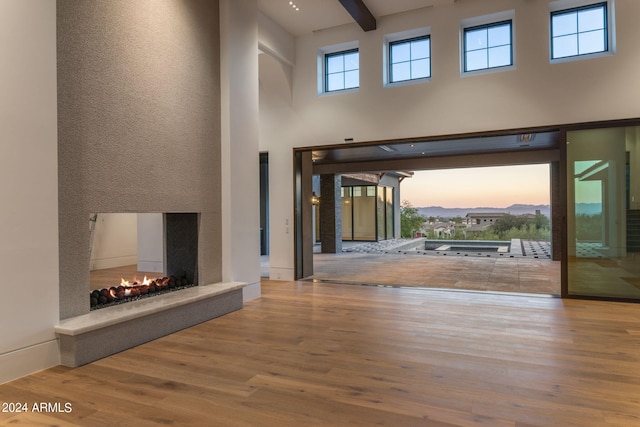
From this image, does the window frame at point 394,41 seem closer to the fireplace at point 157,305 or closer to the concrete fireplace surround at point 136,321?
the fireplace at point 157,305

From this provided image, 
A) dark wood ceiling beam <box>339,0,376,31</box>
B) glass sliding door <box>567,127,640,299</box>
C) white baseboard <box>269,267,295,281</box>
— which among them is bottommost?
white baseboard <box>269,267,295,281</box>

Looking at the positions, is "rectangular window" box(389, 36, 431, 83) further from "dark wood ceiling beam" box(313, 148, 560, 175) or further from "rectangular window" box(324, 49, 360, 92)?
"dark wood ceiling beam" box(313, 148, 560, 175)

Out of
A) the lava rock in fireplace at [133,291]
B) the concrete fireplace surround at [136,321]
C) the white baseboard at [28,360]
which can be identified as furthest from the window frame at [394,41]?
the white baseboard at [28,360]

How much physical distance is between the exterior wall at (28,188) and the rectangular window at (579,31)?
588 centimetres

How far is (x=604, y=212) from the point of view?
5211 mm

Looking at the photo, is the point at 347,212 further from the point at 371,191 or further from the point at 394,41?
the point at 394,41

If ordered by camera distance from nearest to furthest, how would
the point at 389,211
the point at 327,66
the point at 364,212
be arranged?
the point at 327,66, the point at 364,212, the point at 389,211

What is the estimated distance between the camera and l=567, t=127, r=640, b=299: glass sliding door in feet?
16.7

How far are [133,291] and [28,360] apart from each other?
1221 millimetres

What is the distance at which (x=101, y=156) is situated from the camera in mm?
3531

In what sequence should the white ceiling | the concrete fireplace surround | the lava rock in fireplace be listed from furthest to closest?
1. the white ceiling
2. the lava rock in fireplace
3. the concrete fireplace surround

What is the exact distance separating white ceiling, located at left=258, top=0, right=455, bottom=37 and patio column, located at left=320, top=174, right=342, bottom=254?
6116 mm

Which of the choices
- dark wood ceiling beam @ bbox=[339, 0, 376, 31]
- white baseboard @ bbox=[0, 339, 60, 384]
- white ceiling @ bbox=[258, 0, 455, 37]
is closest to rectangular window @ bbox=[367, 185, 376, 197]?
white ceiling @ bbox=[258, 0, 455, 37]

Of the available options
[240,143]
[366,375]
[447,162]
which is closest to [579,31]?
[240,143]
